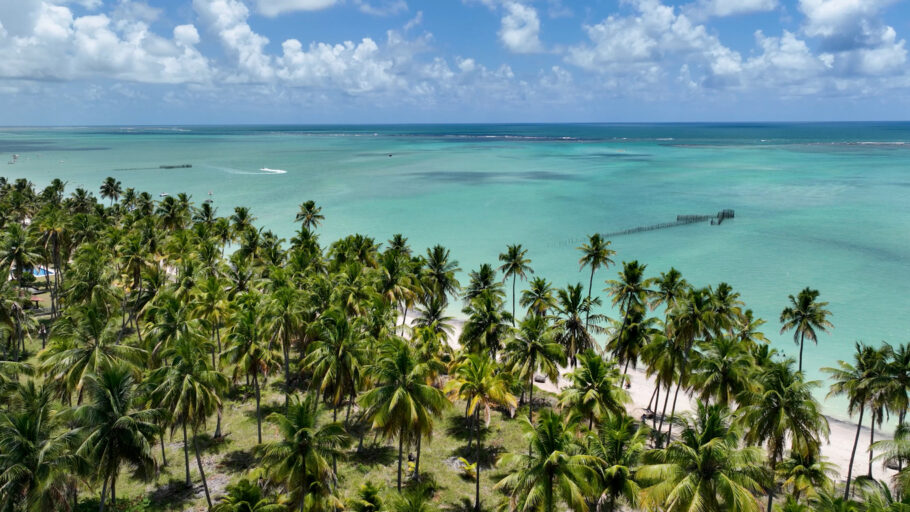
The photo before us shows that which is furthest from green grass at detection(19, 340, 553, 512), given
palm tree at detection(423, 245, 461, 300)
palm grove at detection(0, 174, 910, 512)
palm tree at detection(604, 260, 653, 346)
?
palm tree at detection(423, 245, 461, 300)

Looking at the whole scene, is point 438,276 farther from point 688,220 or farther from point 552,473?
point 688,220

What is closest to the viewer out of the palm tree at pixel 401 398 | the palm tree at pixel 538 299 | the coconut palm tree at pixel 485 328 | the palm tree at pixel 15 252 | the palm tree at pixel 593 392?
the palm tree at pixel 401 398

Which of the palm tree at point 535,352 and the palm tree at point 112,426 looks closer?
the palm tree at point 112,426

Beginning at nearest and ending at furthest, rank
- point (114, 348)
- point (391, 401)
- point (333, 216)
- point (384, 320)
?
point (391, 401) → point (114, 348) → point (384, 320) → point (333, 216)

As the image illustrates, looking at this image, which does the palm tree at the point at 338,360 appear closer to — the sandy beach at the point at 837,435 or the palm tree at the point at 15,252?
the sandy beach at the point at 837,435

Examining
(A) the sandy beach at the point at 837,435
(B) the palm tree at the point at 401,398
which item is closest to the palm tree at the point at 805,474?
(A) the sandy beach at the point at 837,435

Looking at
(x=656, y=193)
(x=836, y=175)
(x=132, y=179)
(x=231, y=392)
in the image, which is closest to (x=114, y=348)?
(x=231, y=392)

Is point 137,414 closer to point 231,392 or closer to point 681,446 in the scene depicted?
point 231,392
